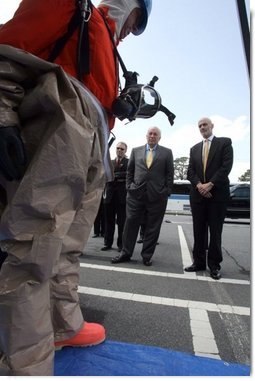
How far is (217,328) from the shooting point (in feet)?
6.80

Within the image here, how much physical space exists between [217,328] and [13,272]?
1514 millimetres

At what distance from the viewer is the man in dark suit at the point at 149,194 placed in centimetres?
395

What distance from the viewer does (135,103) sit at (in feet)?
5.20

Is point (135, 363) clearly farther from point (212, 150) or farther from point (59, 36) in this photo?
point (212, 150)

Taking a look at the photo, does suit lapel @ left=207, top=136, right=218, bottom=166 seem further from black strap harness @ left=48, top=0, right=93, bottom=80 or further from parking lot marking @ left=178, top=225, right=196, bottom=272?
black strap harness @ left=48, top=0, right=93, bottom=80

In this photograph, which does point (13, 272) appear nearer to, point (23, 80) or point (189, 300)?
point (23, 80)

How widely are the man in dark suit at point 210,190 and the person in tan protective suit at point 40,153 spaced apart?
2.35 meters

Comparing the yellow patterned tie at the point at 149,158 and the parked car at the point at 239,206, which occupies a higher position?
the yellow patterned tie at the point at 149,158

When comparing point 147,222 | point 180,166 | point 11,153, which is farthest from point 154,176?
point 180,166

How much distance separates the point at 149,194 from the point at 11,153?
114 inches

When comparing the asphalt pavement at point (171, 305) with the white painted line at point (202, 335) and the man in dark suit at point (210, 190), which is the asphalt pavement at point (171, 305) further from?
the man in dark suit at point (210, 190)

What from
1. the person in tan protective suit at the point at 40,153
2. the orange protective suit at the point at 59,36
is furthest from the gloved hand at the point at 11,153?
the orange protective suit at the point at 59,36

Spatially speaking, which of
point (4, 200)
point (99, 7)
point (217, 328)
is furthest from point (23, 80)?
point (217, 328)

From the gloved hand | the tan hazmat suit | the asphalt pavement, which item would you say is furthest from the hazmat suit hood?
the asphalt pavement
